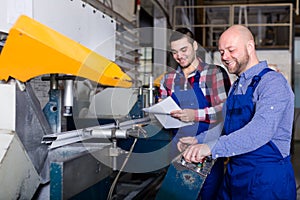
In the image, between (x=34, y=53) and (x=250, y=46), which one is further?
(x=250, y=46)

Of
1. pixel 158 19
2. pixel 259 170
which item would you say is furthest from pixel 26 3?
pixel 158 19

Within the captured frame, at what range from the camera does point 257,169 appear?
1.39 m

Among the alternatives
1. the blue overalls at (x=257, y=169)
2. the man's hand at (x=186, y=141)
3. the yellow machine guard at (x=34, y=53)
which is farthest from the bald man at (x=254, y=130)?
the yellow machine guard at (x=34, y=53)

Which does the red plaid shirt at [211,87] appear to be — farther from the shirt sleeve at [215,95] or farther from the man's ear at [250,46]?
the man's ear at [250,46]

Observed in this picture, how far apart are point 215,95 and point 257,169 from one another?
27.0 inches

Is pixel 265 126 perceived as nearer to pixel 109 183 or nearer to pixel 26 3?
pixel 109 183

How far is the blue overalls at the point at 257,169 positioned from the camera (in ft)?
4.50

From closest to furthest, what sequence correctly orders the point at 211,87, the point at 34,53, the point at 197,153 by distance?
the point at 34,53
the point at 197,153
the point at 211,87

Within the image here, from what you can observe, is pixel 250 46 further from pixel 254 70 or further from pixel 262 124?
pixel 262 124

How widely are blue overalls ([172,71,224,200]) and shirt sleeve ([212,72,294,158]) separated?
713mm

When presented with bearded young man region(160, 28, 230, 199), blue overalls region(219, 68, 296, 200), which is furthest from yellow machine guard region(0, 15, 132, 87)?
bearded young man region(160, 28, 230, 199)

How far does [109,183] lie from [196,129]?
27.3 inches

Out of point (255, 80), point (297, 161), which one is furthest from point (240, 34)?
point (297, 161)

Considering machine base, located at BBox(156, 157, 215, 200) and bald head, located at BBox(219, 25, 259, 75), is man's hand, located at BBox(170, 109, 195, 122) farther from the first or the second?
bald head, located at BBox(219, 25, 259, 75)
